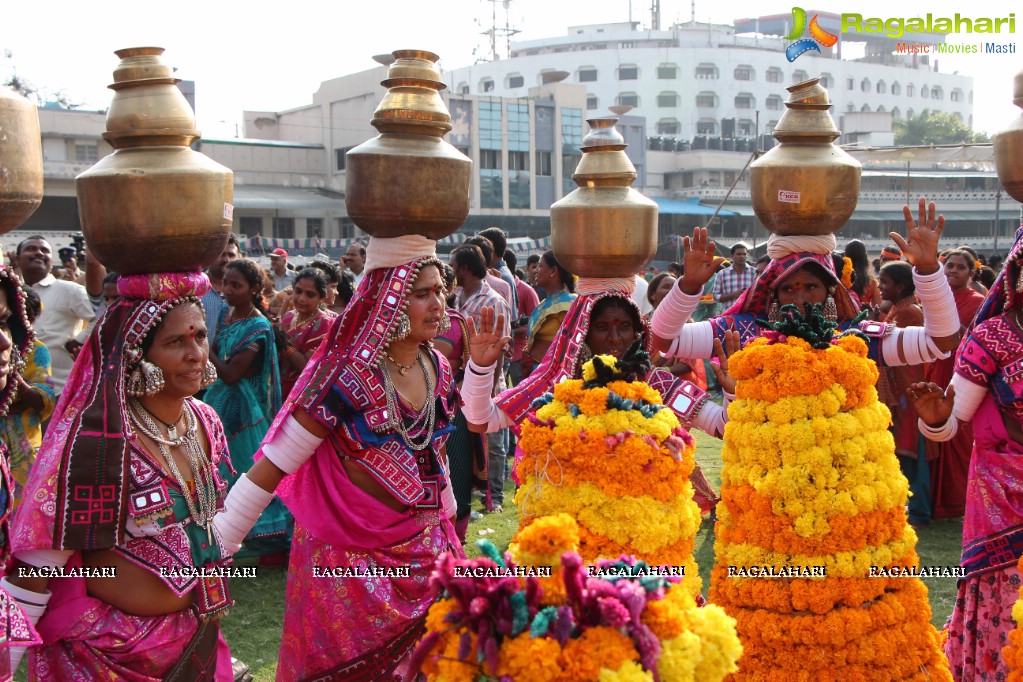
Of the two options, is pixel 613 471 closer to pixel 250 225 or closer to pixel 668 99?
pixel 250 225

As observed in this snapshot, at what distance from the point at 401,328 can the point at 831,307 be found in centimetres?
245

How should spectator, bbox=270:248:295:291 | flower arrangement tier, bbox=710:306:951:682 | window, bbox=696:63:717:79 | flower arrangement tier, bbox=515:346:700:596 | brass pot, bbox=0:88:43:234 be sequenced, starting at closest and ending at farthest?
1. brass pot, bbox=0:88:43:234
2. flower arrangement tier, bbox=515:346:700:596
3. flower arrangement tier, bbox=710:306:951:682
4. spectator, bbox=270:248:295:291
5. window, bbox=696:63:717:79

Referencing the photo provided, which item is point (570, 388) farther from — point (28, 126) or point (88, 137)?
point (88, 137)

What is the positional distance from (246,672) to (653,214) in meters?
3.08

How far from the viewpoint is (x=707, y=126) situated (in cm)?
7875

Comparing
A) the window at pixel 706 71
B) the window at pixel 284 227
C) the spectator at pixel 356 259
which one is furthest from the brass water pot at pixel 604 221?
the window at pixel 706 71

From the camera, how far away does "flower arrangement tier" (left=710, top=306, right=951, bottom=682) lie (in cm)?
396

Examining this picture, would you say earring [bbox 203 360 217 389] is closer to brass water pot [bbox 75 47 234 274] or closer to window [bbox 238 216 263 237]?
brass water pot [bbox 75 47 234 274]

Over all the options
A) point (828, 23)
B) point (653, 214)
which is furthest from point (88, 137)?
point (828, 23)

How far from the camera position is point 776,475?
4016 millimetres

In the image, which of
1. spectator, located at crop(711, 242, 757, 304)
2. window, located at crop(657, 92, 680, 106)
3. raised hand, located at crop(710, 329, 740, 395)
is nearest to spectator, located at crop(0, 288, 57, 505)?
raised hand, located at crop(710, 329, 740, 395)

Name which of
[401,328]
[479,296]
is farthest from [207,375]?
[479,296]

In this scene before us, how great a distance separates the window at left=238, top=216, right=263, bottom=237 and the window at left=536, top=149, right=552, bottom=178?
14322mm

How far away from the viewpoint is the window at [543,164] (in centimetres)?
4993
